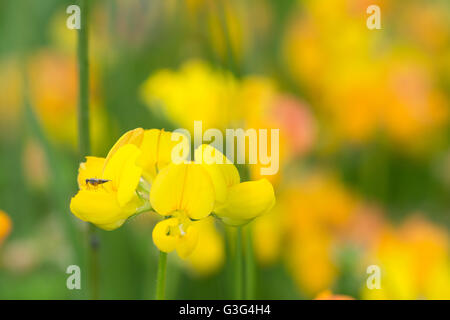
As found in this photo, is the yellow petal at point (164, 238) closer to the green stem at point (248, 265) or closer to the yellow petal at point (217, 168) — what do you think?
the yellow petal at point (217, 168)

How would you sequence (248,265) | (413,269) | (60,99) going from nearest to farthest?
(248,265)
(413,269)
(60,99)

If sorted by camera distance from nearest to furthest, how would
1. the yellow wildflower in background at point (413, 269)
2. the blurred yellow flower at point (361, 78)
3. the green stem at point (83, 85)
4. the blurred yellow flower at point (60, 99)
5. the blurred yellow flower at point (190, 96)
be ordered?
the green stem at point (83, 85), the yellow wildflower in background at point (413, 269), the blurred yellow flower at point (190, 96), the blurred yellow flower at point (60, 99), the blurred yellow flower at point (361, 78)

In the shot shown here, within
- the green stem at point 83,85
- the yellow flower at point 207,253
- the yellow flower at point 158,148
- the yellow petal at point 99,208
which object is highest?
the green stem at point 83,85

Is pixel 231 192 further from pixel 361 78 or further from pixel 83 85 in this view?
pixel 361 78

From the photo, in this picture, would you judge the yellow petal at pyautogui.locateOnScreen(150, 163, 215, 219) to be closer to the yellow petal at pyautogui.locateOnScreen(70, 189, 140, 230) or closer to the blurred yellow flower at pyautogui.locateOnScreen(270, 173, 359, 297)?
the yellow petal at pyautogui.locateOnScreen(70, 189, 140, 230)

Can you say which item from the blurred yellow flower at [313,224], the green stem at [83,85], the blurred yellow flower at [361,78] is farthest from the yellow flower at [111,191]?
the blurred yellow flower at [361,78]

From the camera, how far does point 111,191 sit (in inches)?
25.7

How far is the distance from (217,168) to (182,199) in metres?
0.04

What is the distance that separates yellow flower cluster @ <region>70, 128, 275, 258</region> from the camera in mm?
620

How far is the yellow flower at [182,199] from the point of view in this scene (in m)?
0.62

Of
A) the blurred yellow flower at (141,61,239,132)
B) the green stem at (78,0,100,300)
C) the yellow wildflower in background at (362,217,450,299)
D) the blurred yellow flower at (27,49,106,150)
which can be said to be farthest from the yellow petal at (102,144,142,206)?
the blurred yellow flower at (27,49,106,150)

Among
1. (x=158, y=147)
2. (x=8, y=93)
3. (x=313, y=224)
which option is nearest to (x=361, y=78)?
(x=313, y=224)

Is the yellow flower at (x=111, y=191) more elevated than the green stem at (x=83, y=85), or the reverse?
the green stem at (x=83, y=85)

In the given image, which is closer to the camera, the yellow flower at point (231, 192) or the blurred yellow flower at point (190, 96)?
the yellow flower at point (231, 192)
